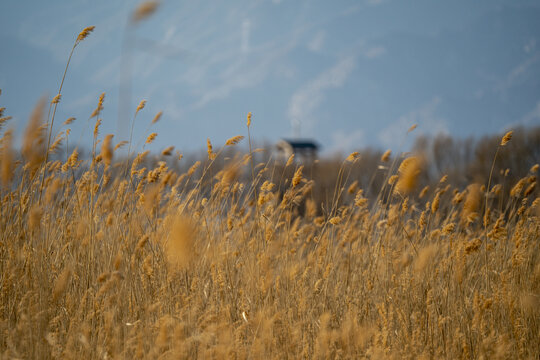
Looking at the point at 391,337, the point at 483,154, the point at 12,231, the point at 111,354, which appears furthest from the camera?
the point at 483,154

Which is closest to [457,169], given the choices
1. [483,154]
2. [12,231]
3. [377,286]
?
[483,154]

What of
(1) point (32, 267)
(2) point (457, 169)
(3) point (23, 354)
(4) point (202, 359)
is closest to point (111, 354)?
(3) point (23, 354)

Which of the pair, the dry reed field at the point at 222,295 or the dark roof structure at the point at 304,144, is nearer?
the dry reed field at the point at 222,295

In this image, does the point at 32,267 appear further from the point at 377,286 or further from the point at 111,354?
the point at 377,286

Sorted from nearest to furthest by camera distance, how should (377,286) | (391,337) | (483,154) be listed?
1. (391,337)
2. (377,286)
3. (483,154)

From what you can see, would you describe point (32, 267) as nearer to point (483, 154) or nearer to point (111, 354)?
point (111, 354)

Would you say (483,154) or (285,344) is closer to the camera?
(285,344)

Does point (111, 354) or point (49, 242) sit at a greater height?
point (49, 242)

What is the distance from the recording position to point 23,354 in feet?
5.58

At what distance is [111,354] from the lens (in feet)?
6.32

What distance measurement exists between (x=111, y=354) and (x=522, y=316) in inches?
85.0

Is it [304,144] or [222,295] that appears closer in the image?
[222,295]

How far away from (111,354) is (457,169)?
754 inches

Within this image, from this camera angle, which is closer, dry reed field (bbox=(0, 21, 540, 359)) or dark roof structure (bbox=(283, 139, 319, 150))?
dry reed field (bbox=(0, 21, 540, 359))
